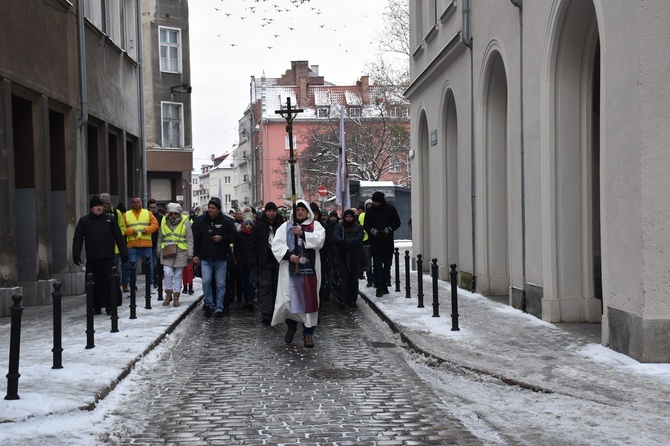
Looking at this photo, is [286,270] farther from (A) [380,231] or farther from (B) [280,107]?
(B) [280,107]

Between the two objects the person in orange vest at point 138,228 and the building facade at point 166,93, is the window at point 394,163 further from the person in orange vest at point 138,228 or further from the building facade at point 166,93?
the person in orange vest at point 138,228

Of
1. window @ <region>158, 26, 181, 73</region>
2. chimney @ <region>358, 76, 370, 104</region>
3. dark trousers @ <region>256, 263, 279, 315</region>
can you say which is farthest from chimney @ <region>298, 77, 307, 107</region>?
dark trousers @ <region>256, 263, 279, 315</region>

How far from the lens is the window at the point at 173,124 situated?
120ft

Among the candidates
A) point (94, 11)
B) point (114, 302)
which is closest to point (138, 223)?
point (114, 302)

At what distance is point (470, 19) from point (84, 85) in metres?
7.93

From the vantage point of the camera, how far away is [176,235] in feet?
47.5

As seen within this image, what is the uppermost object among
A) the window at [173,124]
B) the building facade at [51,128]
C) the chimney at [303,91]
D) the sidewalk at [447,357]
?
the chimney at [303,91]

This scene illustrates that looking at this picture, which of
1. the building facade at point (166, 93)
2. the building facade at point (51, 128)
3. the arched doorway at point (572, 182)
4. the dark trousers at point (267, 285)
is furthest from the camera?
the building facade at point (166, 93)

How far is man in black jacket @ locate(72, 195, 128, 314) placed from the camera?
42.9 feet

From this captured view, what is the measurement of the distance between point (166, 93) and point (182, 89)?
71 centimetres

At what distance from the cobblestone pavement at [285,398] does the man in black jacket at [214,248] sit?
2552 millimetres

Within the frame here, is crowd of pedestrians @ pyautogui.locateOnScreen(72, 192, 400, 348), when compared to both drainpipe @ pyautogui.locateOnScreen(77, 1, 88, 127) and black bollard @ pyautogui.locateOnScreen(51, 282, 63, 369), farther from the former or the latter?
black bollard @ pyautogui.locateOnScreen(51, 282, 63, 369)

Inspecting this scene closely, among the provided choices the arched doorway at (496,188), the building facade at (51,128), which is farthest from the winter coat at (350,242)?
the building facade at (51,128)

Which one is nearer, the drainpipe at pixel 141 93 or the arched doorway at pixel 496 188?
the arched doorway at pixel 496 188
